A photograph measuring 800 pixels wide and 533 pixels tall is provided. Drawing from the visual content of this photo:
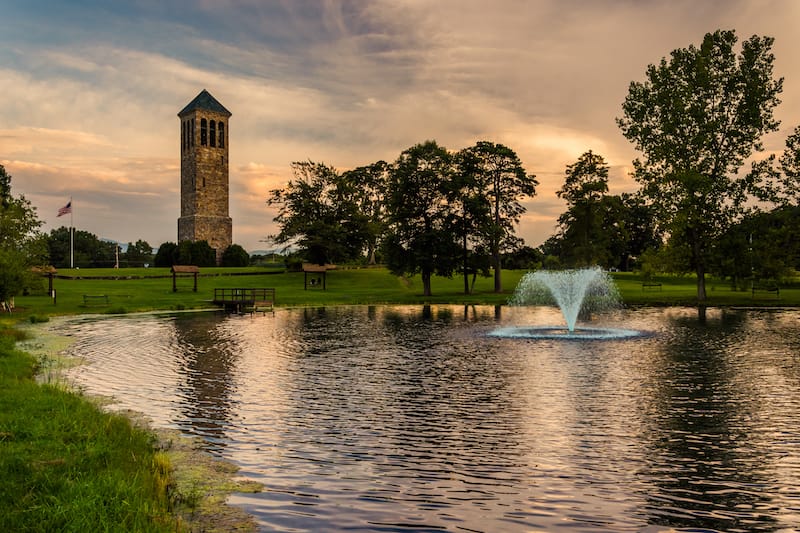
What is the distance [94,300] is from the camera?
2219 inches

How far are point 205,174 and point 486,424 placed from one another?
114 metres

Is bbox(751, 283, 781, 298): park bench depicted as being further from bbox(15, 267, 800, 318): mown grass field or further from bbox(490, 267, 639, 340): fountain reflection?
bbox(490, 267, 639, 340): fountain reflection

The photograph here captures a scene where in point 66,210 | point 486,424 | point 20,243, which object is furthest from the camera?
point 66,210

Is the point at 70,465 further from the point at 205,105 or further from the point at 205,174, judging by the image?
the point at 205,105

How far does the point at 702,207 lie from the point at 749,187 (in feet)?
14.5

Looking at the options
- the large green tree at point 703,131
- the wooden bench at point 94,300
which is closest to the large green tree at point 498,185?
the large green tree at point 703,131

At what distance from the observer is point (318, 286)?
82.4 meters

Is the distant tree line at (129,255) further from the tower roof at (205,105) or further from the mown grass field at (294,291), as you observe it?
the tower roof at (205,105)

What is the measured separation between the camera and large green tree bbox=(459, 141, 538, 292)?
229 ft

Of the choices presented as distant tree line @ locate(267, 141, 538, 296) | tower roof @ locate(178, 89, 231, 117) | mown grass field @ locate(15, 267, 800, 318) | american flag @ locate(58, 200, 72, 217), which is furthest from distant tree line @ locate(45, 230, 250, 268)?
distant tree line @ locate(267, 141, 538, 296)

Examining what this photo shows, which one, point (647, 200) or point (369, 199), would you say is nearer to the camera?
point (647, 200)

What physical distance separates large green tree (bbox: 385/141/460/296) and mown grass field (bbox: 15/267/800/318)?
3649 millimetres

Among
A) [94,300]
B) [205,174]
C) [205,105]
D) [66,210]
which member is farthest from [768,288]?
[205,105]

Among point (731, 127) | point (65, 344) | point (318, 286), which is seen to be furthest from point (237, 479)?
point (318, 286)
